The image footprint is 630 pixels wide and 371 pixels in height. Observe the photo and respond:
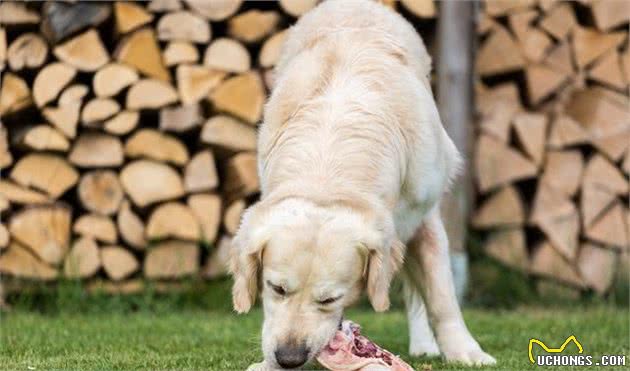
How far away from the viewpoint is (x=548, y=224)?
288 inches

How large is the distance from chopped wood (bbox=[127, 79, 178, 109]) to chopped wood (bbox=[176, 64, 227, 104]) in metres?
0.07

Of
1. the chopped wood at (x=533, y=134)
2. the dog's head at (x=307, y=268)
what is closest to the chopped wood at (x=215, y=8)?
the chopped wood at (x=533, y=134)

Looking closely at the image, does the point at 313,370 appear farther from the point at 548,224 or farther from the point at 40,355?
the point at 548,224

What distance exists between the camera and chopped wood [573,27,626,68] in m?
7.35

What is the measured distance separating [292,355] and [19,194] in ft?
11.7

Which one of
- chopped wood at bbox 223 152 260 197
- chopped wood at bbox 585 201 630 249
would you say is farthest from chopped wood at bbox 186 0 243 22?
chopped wood at bbox 585 201 630 249

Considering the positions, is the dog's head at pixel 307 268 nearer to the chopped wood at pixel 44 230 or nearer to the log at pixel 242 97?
the log at pixel 242 97

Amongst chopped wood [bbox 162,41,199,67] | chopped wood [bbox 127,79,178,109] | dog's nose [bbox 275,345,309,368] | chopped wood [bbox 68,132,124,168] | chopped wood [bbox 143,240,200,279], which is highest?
dog's nose [bbox 275,345,309,368]

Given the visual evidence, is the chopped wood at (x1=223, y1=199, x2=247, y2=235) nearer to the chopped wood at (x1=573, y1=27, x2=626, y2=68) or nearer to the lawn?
the lawn

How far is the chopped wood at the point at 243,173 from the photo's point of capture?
274 inches

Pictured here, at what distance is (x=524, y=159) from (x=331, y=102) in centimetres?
336

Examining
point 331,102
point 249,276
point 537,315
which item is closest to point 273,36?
point 537,315

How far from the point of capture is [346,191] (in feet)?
Result: 12.8

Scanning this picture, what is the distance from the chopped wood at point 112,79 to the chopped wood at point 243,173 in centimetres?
75
